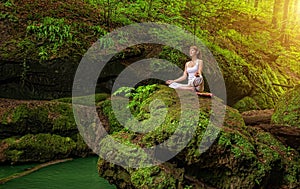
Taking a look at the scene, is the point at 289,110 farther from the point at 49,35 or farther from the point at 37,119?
the point at 49,35

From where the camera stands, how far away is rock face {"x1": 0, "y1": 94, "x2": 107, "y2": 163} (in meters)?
7.63

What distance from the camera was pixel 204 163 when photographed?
4.79 meters

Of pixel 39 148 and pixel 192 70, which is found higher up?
pixel 192 70

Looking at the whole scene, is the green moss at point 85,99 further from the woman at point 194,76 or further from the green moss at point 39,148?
the woman at point 194,76

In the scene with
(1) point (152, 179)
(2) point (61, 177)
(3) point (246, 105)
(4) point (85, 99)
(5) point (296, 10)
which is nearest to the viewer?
(1) point (152, 179)

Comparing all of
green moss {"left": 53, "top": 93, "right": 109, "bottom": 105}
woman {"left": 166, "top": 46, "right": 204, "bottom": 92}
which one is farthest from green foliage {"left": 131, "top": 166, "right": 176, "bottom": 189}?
green moss {"left": 53, "top": 93, "right": 109, "bottom": 105}

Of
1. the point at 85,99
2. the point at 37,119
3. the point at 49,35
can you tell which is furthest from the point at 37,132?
the point at 49,35

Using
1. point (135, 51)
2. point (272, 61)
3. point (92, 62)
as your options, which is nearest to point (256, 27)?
point (272, 61)

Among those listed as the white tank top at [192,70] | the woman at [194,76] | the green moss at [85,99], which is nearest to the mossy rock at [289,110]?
the woman at [194,76]

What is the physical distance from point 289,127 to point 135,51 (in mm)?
5969

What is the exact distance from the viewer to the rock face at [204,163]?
474 centimetres

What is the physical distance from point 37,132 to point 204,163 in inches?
210

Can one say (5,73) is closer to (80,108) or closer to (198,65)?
(80,108)

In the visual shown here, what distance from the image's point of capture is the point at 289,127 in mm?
6094
